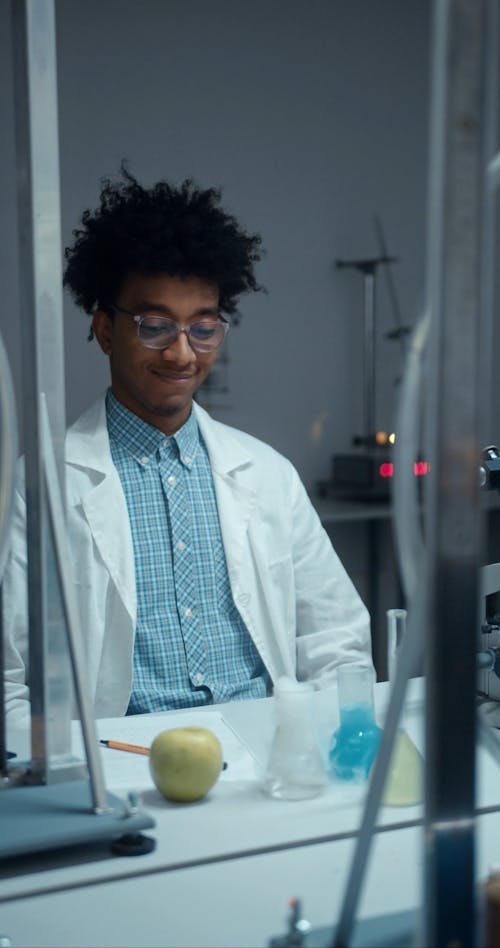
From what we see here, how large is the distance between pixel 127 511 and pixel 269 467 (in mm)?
379

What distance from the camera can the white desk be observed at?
95cm

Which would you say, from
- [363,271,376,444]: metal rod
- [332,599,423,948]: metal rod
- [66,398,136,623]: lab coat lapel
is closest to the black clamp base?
[332,599,423,948]: metal rod

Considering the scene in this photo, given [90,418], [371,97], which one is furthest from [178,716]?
[371,97]

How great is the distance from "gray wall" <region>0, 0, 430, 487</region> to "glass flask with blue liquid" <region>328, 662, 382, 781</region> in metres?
2.78

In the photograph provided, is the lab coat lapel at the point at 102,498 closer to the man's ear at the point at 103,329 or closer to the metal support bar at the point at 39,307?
the man's ear at the point at 103,329

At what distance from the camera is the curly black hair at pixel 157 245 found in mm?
2051

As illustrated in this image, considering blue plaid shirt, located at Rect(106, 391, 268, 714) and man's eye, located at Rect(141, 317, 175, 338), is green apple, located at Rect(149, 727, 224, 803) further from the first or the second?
man's eye, located at Rect(141, 317, 175, 338)

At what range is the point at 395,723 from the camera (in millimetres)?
712

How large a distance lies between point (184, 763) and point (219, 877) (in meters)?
0.17

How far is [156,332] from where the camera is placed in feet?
6.56

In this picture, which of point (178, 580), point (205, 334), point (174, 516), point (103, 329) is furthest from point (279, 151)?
point (178, 580)

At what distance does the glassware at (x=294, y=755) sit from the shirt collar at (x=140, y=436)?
92 cm

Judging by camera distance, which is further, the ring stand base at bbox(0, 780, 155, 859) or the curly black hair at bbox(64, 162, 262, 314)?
the curly black hair at bbox(64, 162, 262, 314)

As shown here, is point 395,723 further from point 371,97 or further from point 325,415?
point 371,97
